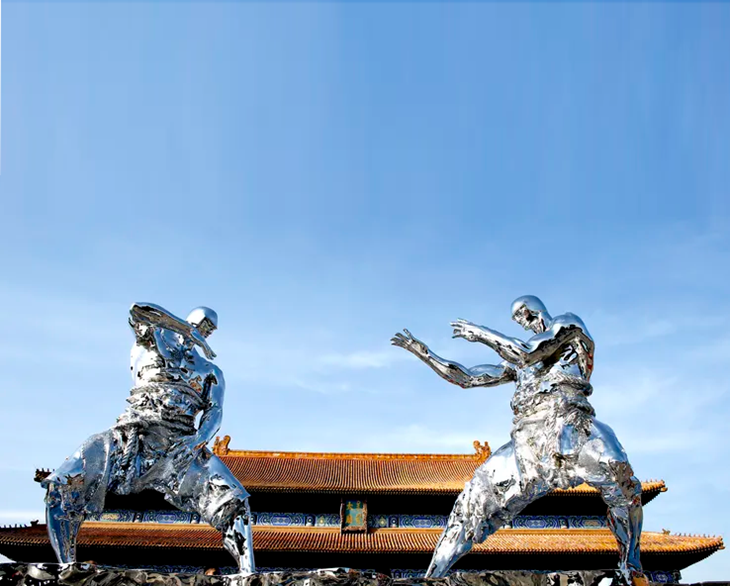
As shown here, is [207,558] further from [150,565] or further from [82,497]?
[82,497]

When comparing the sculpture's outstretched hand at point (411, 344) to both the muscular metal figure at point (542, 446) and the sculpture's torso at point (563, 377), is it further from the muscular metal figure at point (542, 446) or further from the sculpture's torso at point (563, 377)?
the sculpture's torso at point (563, 377)

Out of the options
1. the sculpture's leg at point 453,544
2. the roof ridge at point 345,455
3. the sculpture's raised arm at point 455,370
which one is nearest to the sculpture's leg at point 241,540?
the sculpture's leg at point 453,544

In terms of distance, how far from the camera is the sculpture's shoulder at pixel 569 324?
498cm

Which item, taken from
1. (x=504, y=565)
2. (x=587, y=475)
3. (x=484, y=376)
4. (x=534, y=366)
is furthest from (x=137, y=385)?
(x=504, y=565)

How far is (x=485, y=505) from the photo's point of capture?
16.5ft

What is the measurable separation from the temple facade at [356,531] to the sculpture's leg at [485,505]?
923 centimetres

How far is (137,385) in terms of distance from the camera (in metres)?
5.28

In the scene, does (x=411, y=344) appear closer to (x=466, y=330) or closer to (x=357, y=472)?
(x=466, y=330)

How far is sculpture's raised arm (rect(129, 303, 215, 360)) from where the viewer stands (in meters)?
5.15

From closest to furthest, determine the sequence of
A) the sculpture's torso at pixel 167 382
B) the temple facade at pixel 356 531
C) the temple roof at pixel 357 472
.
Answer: the sculpture's torso at pixel 167 382, the temple facade at pixel 356 531, the temple roof at pixel 357 472

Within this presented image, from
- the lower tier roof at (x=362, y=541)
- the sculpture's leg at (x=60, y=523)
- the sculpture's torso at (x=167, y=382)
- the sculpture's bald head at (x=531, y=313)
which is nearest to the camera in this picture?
the sculpture's leg at (x=60, y=523)

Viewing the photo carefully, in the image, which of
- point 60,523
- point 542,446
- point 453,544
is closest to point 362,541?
point 453,544

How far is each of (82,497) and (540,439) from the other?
3.54m

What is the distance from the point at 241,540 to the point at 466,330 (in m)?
2.52
